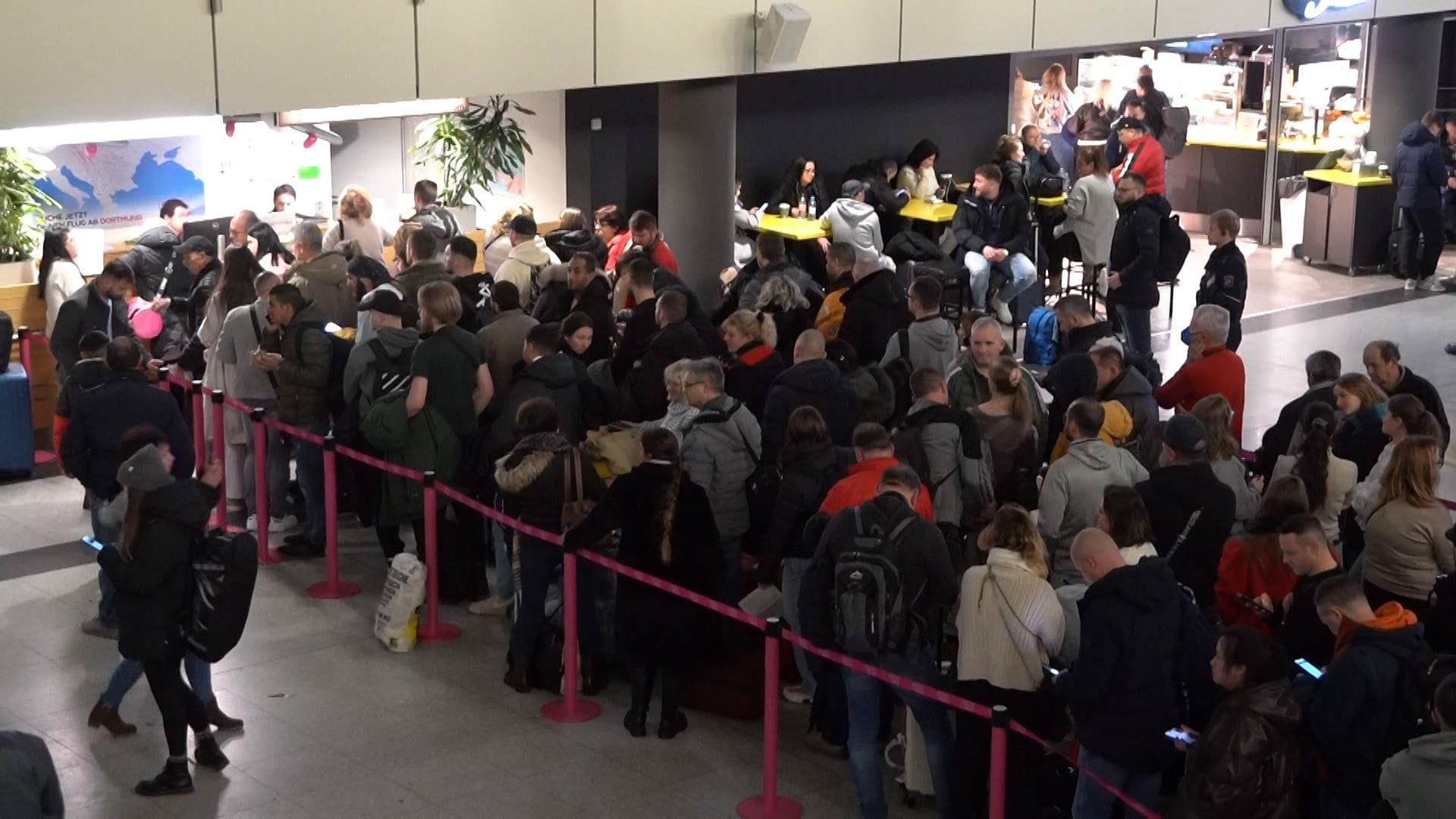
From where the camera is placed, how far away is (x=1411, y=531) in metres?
6.93

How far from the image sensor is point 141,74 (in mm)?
9625

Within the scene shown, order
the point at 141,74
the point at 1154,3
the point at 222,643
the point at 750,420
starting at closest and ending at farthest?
the point at 222,643 < the point at 750,420 < the point at 141,74 < the point at 1154,3

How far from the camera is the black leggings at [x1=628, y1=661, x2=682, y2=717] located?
7531 millimetres

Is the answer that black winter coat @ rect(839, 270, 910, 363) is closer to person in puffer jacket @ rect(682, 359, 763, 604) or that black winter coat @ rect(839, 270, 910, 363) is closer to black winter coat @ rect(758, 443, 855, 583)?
person in puffer jacket @ rect(682, 359, 763, 604)

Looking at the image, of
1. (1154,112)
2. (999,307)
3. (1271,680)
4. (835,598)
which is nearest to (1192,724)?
(1271,680)

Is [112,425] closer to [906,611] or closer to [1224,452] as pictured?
[906,611]

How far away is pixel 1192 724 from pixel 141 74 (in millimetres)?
6636

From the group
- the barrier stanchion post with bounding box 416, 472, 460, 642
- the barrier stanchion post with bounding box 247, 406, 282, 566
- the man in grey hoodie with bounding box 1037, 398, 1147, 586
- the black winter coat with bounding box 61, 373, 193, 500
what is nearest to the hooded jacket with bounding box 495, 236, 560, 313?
the barrier stanchion post with bounding box 247, 406, 282, 566

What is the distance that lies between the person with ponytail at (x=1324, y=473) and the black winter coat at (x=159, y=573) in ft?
14.7

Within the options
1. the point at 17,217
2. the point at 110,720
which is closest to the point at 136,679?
the point at 110,720

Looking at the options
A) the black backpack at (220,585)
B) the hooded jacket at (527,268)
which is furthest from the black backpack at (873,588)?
the hooded jacket at (527,268)

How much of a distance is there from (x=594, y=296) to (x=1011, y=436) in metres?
2.96

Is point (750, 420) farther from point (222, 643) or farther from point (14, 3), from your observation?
point (14, 3)

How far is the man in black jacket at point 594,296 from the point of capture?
9.95 metres
